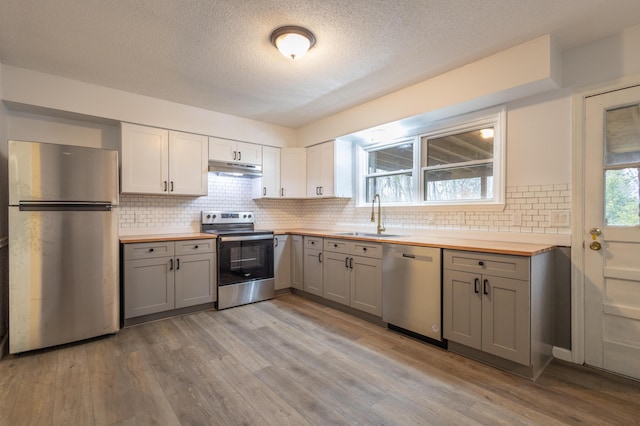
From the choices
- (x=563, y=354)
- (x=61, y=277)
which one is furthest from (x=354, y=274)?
(x=61, y=277)

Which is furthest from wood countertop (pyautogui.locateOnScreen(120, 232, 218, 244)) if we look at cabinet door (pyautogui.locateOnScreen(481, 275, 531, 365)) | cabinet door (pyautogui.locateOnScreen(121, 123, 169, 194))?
cabinet door (pyautogui.locateOnScreen(481, 275, 531, 365))

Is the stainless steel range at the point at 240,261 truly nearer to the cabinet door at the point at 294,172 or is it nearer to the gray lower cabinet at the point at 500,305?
the cabinet door at the point at 294,172

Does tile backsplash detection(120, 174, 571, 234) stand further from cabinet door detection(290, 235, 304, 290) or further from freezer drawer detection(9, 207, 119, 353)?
freezer drawer detection(9, 207, 119, 353)

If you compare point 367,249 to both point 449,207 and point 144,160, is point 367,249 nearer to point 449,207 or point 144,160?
point 449,207

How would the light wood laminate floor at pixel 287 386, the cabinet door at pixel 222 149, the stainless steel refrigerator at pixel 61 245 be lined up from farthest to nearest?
the cabinet door at pixel 222 149
the stainless steel refrigerator at pixel 61 245
the light wood laminate floor at pixel 287 386

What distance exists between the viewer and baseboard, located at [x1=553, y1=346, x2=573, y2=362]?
94.6 inches

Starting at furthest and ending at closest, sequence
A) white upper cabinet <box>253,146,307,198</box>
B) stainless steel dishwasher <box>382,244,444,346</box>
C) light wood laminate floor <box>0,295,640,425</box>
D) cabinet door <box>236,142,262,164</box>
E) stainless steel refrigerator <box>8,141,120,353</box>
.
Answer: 1. white upper cabinet <box>253,146,307,198</box>
2. cabinet door <box>236,142,262,164</box>
3. stainless steel dishwasher <box>382,244,444,346</box>
4. stainless steel refrigerator <box>8,141,120,353</box>
5. light wood laminate floor <box>0,295,640,425</box>

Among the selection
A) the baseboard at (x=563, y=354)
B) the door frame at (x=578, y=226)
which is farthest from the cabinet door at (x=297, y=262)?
the door frame at (x=578, y=226)

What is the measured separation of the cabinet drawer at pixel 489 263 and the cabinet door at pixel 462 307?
0.19 ft

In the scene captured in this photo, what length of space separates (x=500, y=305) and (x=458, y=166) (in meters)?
1.57

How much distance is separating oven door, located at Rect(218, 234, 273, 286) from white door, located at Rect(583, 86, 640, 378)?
3309 mm

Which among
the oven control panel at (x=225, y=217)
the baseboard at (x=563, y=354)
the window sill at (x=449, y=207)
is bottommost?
the baseboard at (x=563, y=354)

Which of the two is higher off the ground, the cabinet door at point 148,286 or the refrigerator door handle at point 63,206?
the refrigerator door handle at point 63,206

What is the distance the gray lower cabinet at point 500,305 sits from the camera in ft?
6.97
